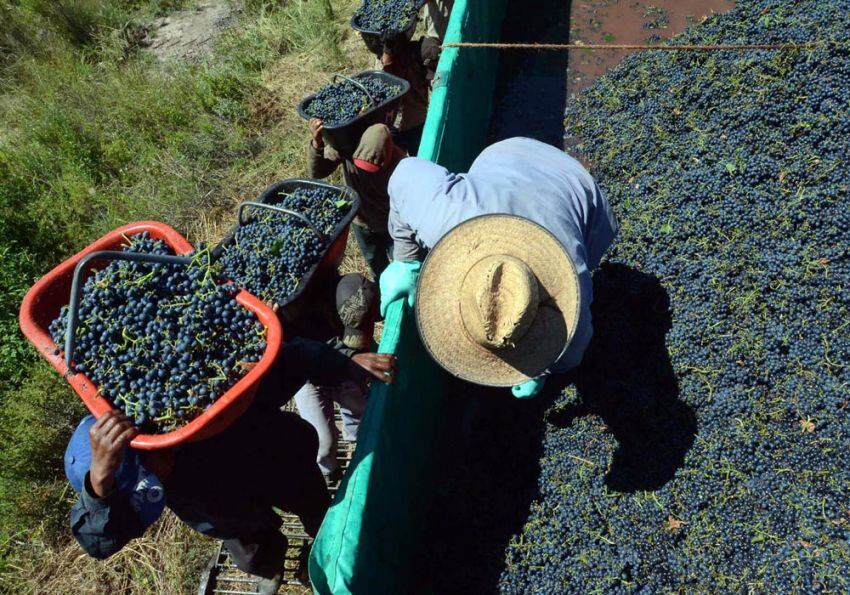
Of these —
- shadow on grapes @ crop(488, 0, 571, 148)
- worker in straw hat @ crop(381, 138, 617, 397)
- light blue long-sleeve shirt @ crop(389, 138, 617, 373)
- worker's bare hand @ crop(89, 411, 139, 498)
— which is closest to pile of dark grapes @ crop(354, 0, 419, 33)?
shadow on grapes @ crop(488, 0, 571, 148)

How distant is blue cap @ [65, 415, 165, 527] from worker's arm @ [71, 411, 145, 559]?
0.03 metres

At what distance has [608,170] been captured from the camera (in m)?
4.39

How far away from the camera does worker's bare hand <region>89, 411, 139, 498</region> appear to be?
73.2 inches

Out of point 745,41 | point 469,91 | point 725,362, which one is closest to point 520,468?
point 725,362

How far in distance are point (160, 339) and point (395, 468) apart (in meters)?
1.27

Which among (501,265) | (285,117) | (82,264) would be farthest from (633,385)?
(285,117)

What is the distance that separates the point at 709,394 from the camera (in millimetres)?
3041

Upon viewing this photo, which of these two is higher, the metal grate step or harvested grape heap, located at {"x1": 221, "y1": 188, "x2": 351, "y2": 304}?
harvested grape heap, located at {"x1": 221, "y1": 188, "x2": 351, "y2": 304}

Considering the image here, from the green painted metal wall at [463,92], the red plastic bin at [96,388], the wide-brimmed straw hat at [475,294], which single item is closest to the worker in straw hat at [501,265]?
the wide-brimmed straw hat at [475,294]

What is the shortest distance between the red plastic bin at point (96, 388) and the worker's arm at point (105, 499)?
53mm

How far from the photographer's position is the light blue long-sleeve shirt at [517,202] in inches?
102

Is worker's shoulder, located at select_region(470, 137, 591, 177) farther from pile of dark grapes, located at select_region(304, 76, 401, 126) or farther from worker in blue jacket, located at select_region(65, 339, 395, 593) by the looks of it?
worker in blue jacket, located at select_region(65, 339, 395, 593)

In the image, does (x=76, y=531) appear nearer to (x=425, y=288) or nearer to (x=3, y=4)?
(x=425, y=288)

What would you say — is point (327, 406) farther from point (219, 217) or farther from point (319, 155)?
point (219, 217)
